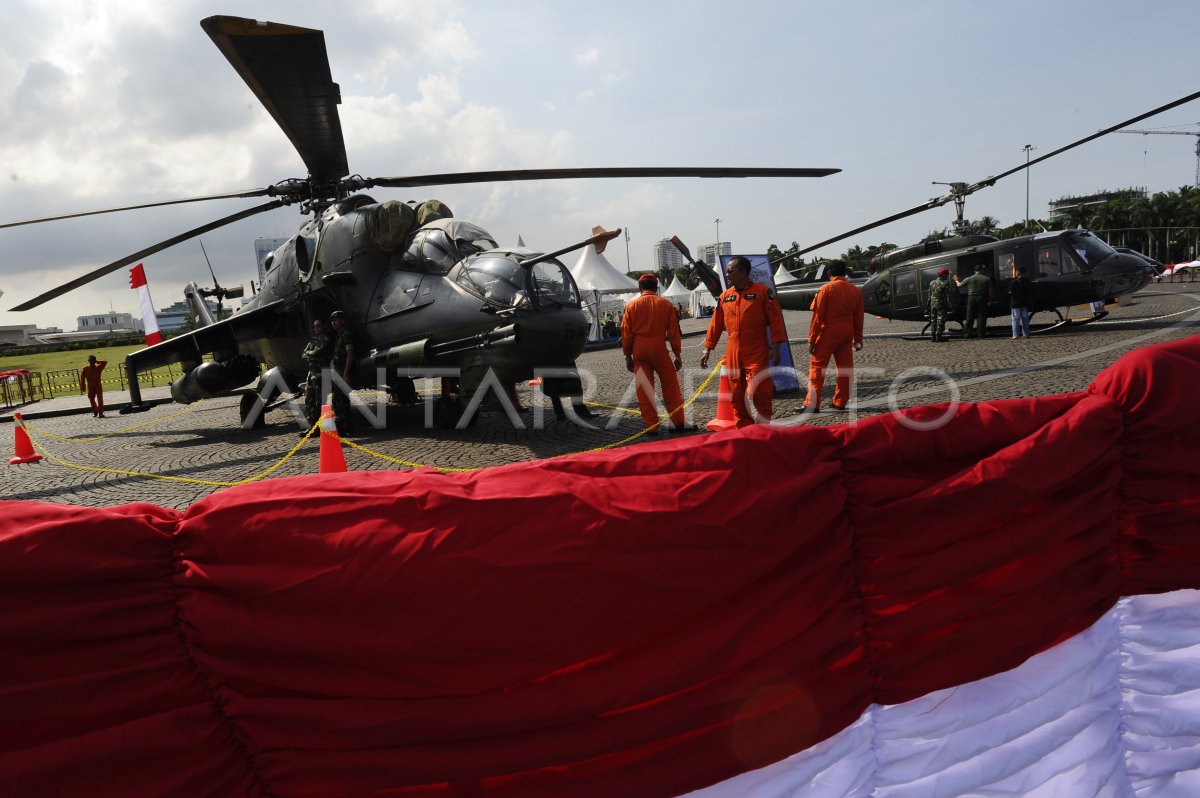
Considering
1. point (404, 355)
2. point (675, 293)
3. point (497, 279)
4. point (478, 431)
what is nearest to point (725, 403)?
point (497, 279)

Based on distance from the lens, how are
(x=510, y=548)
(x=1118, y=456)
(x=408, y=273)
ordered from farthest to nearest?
(x=408, y=273)
(x=1118, y=456)
(x=510, y=548)

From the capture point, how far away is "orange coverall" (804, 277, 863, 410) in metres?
8.34

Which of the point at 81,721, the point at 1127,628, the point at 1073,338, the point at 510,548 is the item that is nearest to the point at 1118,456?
the point at 1127,628

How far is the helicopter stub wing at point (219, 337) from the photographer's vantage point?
34.8 feet

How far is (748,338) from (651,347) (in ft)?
3.78

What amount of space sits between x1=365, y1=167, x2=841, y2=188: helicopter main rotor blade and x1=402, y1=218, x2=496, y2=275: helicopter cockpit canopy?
125 centimetres

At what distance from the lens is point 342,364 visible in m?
9.56

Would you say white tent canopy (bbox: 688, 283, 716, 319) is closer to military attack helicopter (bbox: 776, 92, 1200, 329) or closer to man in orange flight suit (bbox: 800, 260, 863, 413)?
military attack helicopter (bbox: 776, 92, 1200, 329)

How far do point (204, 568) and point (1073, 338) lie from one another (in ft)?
52.4

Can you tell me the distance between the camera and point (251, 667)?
3.68ft

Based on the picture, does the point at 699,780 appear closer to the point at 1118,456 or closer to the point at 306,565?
the point at 306,565

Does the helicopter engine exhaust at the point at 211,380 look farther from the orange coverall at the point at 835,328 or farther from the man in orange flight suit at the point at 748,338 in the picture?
the orange coverall at the point at 835,328

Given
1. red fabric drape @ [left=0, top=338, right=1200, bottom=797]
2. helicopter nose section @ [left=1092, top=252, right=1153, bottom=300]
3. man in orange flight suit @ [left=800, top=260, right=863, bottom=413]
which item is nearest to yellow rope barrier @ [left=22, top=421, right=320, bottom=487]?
red fabric drape @ [left=0, top=338, right=1200, bottom=797]

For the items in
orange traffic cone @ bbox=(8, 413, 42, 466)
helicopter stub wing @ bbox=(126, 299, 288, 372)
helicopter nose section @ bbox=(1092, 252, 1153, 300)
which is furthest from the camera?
helicopter nose section @ bbox=(1092, 252, 1153, 300)
